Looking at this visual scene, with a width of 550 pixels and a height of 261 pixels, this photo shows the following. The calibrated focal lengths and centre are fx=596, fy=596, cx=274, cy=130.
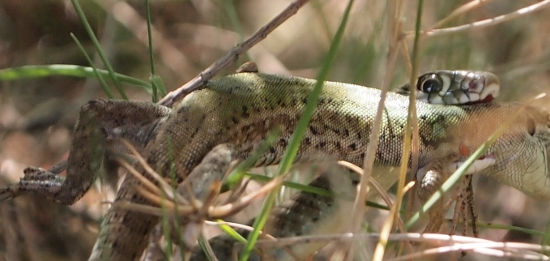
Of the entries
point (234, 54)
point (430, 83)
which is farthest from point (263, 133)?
point (430, 83)

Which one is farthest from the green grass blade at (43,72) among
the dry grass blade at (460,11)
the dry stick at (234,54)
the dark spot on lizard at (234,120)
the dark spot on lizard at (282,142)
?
the dry grass blade at (460,11)

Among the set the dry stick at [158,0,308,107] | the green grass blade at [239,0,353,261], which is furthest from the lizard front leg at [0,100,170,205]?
the green grass blade at [239,0,353,261]

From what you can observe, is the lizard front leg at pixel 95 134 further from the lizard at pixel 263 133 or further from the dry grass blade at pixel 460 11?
the dry grass blade at pixel 460 11

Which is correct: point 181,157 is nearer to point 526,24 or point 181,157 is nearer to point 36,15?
point 36,15

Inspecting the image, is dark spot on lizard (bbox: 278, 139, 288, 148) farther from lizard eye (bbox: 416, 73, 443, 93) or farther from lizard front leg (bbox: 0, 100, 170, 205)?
lizard eye (bbox: 416, 73, 443, 93)

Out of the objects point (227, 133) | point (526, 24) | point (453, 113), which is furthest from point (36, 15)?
point (526, 24)
